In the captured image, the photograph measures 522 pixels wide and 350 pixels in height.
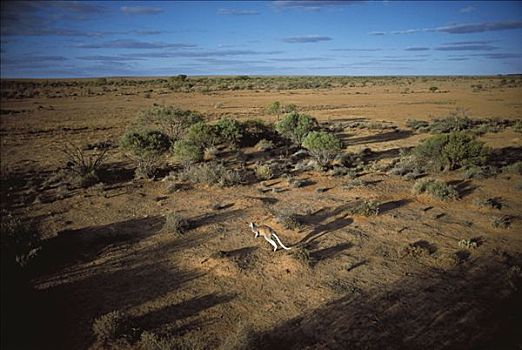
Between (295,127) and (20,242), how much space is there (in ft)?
56.5

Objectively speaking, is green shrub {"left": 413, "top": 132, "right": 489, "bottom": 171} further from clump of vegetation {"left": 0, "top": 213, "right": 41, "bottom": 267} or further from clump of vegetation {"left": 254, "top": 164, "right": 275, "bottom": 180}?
clump of vegetation {"left": 0, "top": 213, "right": 41, "bottom": 267}

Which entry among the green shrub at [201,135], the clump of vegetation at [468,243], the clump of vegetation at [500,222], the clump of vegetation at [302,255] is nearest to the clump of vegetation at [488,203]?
the clump of vegetation at [500,222]

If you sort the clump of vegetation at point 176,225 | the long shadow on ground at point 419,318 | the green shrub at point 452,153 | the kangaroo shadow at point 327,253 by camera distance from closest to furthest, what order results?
the long shadow on ground at point 419,318, the kangaroo shadow at point 327,253, the clump of vegetation at point 176,225, the green shrub at point 452,153

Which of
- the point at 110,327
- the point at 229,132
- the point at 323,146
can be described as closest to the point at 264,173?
the point at 323,146

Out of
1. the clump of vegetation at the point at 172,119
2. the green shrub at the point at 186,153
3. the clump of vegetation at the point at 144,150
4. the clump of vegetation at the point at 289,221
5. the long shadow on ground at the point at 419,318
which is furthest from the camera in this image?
the clump of vegetation at the point at 172,119

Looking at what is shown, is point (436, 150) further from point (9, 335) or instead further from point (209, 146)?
point (9, 335)

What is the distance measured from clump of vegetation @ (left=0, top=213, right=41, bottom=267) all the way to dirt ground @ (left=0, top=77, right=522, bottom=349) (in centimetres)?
44

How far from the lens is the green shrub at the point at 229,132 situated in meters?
20.2

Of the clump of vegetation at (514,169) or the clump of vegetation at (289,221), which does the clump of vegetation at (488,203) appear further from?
the clump of vegetation at (289,221)

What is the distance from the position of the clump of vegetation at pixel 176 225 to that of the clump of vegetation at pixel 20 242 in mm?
3274

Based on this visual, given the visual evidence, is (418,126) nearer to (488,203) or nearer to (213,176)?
(488,203)

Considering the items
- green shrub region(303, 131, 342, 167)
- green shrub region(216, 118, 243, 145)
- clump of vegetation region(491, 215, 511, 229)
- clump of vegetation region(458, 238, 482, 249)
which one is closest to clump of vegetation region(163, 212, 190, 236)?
clump of vegetation region(458, 238, 482, 249)

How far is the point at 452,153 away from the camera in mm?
15508

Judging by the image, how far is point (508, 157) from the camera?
695 inches
